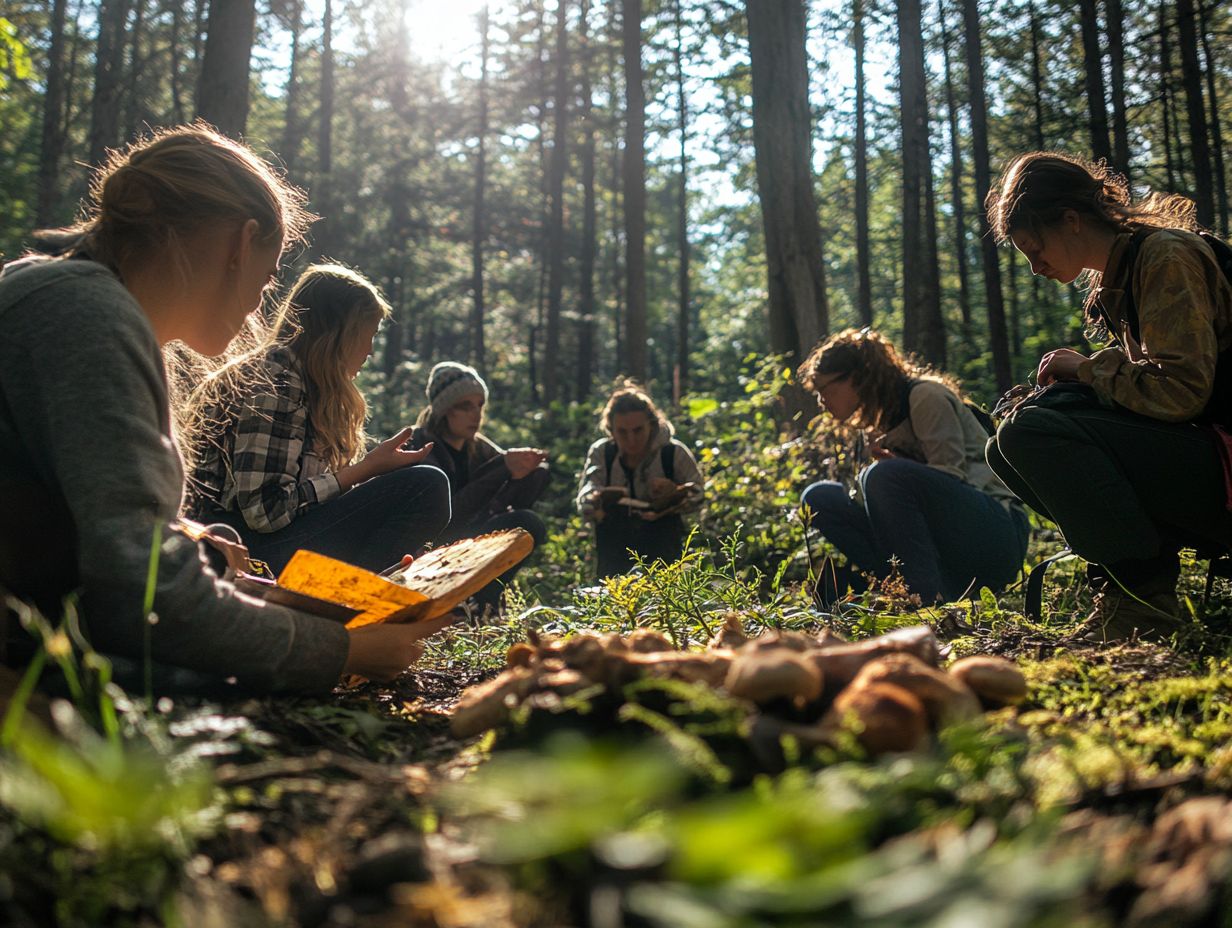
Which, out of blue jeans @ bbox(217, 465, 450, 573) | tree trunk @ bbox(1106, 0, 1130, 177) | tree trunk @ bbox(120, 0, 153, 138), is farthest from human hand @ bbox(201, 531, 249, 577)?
tree trunk @ bbox(120, 0, 153, 138)

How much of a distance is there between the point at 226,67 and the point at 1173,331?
689cm

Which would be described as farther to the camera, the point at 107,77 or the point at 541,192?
the point at 541,192

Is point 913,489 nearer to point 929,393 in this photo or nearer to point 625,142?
point 929,393

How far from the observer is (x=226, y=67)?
7.23 m

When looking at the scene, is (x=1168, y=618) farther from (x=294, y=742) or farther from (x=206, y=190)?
(x=206, y=190)

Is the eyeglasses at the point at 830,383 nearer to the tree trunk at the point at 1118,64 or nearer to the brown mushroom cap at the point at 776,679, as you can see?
the brown mushroom cap at the point at 776,679

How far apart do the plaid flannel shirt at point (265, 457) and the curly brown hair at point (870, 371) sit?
2543mm

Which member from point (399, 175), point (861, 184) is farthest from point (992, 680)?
point (399, 175)

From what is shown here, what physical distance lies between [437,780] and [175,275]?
4.59ft

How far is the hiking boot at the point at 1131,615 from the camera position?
2766 millimetres

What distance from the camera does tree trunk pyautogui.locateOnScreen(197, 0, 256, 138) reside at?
7.20 meters

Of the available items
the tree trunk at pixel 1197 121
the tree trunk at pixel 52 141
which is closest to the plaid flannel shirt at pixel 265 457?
the tree trunk at pixel 1197 121

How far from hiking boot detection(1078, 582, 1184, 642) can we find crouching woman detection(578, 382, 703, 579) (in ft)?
12.1

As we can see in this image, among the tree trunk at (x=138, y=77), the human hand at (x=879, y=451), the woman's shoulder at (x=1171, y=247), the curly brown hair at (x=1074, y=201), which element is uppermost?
the tree trunk at (x=138, y=77)
